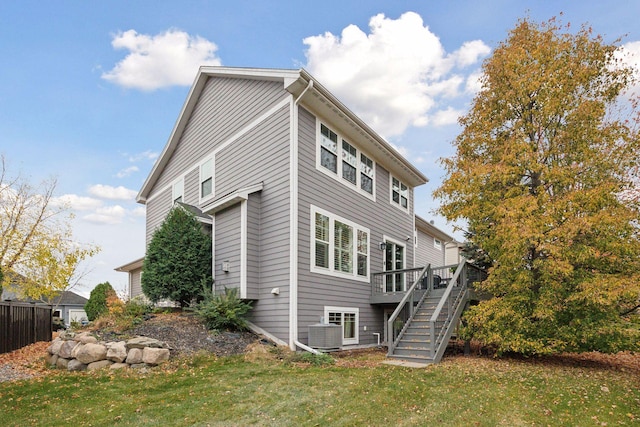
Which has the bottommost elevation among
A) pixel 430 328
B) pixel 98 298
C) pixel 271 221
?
pixel 98 298

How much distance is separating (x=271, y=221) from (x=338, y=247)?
228 centimetres

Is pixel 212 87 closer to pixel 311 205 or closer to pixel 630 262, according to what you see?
pixel 311 205

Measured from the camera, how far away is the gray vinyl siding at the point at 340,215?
10828 millimetres

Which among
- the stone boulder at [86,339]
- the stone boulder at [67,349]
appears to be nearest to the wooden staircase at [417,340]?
the stone boulder at [86,339]

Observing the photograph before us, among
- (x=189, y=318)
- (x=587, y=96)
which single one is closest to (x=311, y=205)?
(x=189, y=318)

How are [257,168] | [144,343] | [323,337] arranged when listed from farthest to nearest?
[257,168], [323,337], [144,343]

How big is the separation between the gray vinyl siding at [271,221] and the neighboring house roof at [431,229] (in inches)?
438

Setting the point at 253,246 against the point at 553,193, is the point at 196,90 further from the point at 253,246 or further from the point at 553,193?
the point at 553,193

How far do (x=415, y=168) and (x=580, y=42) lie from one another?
6965 mm

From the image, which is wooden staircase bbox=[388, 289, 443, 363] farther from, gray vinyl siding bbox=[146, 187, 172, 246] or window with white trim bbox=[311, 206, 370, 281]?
gray vinyl siding bbox=[146, 187, 172, 246]

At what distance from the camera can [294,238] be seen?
10516mm

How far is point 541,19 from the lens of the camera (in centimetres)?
1082

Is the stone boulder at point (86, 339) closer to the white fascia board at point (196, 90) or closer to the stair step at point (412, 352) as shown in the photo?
the stair step at point (412, 352)

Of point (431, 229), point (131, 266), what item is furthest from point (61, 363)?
point (431, 229)
